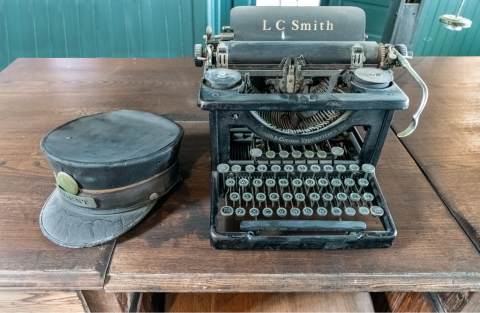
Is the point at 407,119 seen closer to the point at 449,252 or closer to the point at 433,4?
the point at 449,252

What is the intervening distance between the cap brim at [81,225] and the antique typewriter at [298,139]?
0.23m

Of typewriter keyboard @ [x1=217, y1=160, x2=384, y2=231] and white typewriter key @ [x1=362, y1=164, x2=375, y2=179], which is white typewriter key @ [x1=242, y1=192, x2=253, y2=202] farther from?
white typewriter key @ [x1=362, y1=164, x2=375, y2=179]

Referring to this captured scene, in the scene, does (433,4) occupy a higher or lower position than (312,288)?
higher

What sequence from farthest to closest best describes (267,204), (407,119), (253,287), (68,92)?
(68,92), (407,119), (267,204), (253,287)

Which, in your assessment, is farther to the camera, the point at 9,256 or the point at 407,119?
the point at 407,119

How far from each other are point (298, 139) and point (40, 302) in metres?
0.83

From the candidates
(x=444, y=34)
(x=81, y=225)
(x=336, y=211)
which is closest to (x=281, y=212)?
(x=336, y=211)

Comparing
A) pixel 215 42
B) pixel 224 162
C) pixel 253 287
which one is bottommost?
pixel 253 287

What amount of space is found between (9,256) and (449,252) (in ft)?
3.70

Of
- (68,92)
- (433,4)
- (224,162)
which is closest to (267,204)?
(224,162)

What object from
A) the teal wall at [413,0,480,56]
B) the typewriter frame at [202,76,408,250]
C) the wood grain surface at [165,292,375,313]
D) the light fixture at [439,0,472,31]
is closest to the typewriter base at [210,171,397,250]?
the typewriter frame at [202,76,408,250]

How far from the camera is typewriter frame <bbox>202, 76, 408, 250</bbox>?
92 cm

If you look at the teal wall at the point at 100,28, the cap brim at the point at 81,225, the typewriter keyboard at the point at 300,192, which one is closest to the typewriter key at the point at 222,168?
the typewriter keyboard at the point at 300,192

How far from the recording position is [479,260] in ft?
3.07
